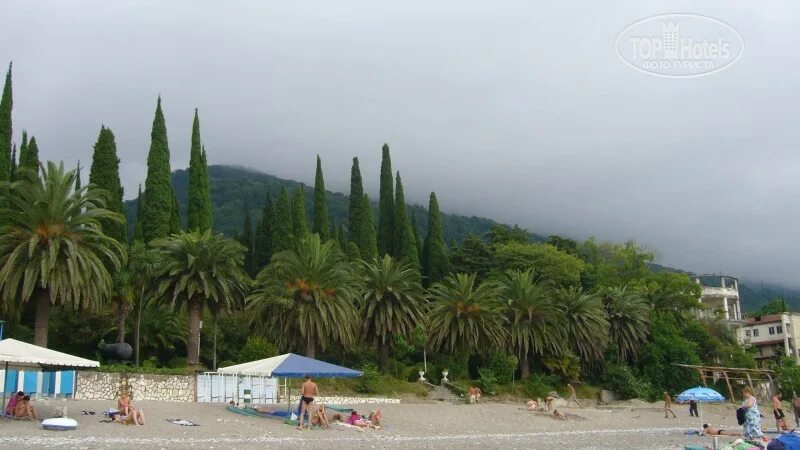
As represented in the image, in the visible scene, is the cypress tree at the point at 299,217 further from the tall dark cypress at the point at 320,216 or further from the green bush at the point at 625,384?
the green bush at the point at 625,384

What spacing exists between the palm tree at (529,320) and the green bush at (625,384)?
5598mm

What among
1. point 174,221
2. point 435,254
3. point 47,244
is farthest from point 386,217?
point 47,244

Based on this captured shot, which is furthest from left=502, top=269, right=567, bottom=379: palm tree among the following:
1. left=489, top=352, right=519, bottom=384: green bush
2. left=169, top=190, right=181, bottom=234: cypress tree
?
left=169, top=190, right=181, bottom=234: cypress tree

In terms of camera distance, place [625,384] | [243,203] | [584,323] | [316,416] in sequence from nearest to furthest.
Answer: [316,416] → [584,323] → [625,384] → [243,203]

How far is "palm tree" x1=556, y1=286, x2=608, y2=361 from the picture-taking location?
50.1 metres

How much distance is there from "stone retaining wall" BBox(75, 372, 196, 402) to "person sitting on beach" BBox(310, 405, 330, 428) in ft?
23.3

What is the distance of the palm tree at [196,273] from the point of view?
36.2 meters

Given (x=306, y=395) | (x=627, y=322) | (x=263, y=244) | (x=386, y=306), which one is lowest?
(x=306, y=395)

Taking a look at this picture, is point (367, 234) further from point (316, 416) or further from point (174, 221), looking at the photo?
point (316, 416)

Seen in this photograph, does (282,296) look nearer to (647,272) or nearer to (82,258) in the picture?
(82,258)

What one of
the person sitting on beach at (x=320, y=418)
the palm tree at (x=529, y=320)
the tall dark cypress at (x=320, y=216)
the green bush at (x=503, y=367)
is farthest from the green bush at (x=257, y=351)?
the tall dark cypress at (x=320, y=216)

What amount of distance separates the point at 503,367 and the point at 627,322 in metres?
14.2

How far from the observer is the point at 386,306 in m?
43.7

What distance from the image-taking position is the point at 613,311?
180 ft
